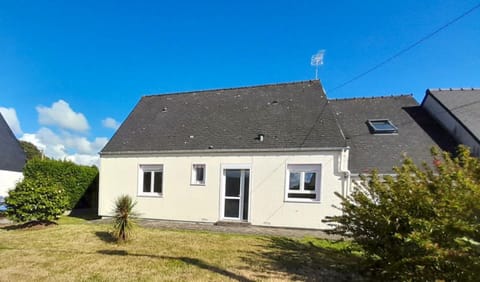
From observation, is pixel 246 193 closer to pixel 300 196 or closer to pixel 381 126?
pixel 300 196

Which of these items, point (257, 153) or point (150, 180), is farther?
point (150, 180)

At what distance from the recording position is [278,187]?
36.6 feet

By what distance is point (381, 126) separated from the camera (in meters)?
13.1

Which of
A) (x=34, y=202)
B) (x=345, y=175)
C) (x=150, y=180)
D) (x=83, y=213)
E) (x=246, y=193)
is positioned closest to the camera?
(x=34, y=202)

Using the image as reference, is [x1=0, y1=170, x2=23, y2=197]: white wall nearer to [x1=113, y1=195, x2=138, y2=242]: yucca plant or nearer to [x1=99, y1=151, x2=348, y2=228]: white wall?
[x1=99, y1=151, x2=348, y2=228]: white wall

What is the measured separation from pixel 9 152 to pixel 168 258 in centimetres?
1771

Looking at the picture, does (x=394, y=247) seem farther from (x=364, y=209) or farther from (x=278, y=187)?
(x=278, y=187)

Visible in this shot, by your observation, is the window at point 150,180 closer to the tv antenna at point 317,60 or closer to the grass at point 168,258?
the grass at point 168,258

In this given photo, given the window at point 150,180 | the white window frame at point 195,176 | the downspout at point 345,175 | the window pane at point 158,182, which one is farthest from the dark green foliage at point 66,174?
the downspout at point 345,175

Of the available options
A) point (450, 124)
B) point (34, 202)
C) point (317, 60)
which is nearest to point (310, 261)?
point (34, 202)

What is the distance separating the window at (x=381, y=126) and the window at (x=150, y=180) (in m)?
10.4

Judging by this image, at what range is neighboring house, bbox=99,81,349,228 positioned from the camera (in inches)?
429

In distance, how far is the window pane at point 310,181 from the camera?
11.0 meters

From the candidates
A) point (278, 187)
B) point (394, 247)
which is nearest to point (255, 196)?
point (278, 187)
